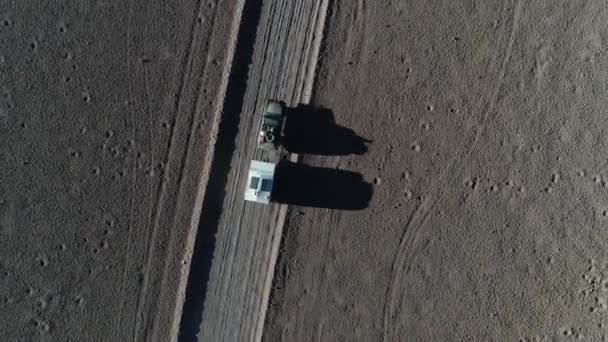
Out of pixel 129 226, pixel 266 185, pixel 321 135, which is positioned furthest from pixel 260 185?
pixel 129 226

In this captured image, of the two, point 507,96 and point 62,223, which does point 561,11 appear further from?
point 62,223

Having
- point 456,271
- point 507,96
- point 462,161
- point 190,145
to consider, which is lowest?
point 456,271

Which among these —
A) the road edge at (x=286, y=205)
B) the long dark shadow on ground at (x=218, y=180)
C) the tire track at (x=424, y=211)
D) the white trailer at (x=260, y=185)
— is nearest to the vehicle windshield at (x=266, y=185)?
the white trailer at (x=260, y=185)

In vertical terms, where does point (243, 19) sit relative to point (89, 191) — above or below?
above

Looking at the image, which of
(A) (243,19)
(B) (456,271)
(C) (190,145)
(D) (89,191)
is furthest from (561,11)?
(D) (89,191)

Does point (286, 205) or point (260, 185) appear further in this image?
point (286, 205)

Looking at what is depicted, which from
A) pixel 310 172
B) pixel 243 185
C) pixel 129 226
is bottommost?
pixel 129 226

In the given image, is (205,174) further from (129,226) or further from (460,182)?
(460,182)

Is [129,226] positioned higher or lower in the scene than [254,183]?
lower
